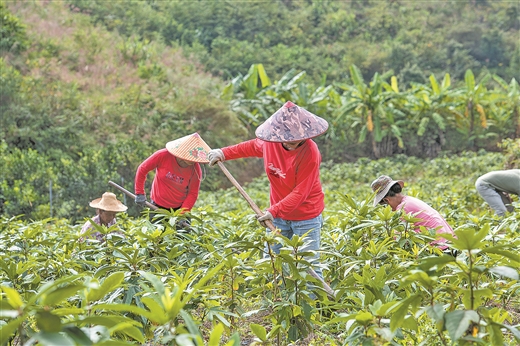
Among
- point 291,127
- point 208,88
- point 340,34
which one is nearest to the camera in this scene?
point 291,127

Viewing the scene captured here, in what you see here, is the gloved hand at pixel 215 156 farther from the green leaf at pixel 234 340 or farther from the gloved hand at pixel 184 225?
the green leaf at pixel 234 340

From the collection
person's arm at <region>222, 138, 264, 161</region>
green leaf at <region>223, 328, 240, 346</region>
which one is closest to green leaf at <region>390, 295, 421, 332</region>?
green leaf at <region>223, 328, 240, 346</region>

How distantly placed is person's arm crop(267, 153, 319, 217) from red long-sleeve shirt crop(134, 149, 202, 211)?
1.70 m

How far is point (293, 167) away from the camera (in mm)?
4785

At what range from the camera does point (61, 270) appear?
13.3 ft

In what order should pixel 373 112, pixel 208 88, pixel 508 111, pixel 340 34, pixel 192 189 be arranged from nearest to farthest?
pixel 192 189 < pixel 208 88 < pixel 373 112 < pixel 508 111 < pixel 340 34

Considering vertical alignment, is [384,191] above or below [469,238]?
below

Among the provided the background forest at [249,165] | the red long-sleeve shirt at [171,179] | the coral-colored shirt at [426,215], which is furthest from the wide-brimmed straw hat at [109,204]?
the coral-colored shirt at [426,215]

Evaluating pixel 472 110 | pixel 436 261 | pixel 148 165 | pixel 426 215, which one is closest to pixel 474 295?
pixel 436 261

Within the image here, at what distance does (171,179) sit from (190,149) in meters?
0.42

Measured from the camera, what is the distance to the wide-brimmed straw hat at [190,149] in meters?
5.95

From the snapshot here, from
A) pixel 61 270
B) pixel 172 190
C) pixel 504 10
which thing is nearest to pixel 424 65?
pixel 504 10

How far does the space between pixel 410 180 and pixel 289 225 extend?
10296 millimetres

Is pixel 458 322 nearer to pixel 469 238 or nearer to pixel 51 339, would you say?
pixel 469 238
